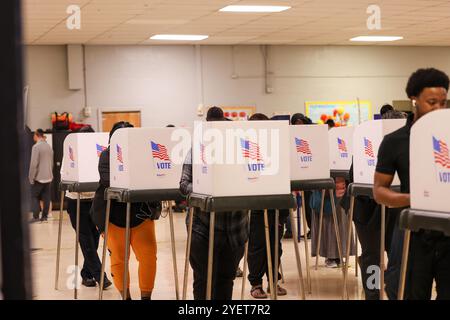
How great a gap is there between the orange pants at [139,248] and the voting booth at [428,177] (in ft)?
9.13

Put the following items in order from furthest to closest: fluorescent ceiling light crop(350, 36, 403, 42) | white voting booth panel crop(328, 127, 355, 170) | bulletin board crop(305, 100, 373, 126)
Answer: bulletin board crop(305, 100, 373, 126)
fluorescent ceiling light crop(350, 36, 403, 42)
white voting booth panel crop(328, 127, 355, 170)

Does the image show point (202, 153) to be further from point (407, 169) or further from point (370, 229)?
point (370, 229)

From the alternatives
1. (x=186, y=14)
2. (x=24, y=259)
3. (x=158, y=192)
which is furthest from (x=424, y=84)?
(x=186, y=14)

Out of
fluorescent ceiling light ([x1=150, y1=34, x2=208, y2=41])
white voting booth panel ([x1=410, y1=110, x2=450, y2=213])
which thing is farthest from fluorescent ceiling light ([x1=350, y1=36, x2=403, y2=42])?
white voting booth panel ([x1=410, y1=110, x2=450, y2=213])

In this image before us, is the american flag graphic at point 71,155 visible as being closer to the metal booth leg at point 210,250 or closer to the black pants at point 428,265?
the metal booth leg at point 210,250

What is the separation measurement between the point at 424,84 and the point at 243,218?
141 cm

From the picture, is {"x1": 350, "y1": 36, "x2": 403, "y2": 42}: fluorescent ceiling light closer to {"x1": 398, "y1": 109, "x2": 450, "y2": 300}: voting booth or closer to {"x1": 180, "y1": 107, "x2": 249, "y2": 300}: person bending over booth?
{"x1": 180, "y1": 107, "x2": 249, "y2": 300}: person bending over booth

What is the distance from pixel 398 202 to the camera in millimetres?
3164

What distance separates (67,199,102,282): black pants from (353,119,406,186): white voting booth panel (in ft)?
9.01

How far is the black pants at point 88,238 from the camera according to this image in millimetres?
6652

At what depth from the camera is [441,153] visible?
2.90 meters

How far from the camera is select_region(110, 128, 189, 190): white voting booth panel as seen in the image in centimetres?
486

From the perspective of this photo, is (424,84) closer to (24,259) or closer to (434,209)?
(434,209)

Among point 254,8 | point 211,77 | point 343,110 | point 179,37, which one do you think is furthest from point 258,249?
point 343,110
